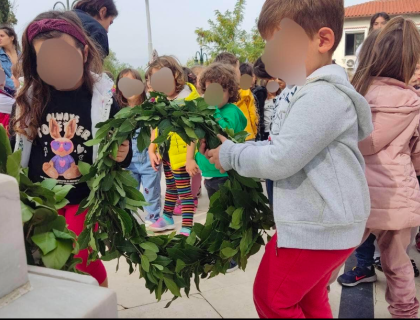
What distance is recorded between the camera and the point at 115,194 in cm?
176

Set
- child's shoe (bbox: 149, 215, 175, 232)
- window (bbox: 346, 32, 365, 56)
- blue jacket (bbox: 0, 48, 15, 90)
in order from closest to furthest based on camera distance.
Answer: child's shoe (bbox: 149, 215, 175, 232), blue jacket (bbox: 0, 48, 15, 90), window (bbox: 346, 32, 365, 56)

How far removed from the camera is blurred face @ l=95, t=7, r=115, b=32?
2.85m

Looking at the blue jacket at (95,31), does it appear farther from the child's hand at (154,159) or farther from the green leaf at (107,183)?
the child's hand at (154,159)

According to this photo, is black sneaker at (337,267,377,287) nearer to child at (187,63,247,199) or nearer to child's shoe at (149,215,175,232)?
child at (187,63,247,199)

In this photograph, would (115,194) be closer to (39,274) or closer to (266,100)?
(39,274)

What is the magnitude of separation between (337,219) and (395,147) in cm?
96

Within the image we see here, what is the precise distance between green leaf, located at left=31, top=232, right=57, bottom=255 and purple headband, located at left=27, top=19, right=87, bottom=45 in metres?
1.02

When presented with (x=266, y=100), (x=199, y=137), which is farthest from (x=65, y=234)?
(x=266, y=100)

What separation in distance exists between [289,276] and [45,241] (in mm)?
806

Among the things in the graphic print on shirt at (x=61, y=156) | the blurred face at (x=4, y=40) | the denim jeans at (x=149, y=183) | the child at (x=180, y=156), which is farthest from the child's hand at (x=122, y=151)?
the blurred face at (x=4, y=40)

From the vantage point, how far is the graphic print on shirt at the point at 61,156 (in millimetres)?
1946

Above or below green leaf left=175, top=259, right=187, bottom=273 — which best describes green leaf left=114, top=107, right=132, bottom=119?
above

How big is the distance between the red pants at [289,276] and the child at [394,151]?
709 mm

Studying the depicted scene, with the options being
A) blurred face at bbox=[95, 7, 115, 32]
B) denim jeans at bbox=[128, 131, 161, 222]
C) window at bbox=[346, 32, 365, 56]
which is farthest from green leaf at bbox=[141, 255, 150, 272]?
window at bbox=[346, 32, 365, 56]
